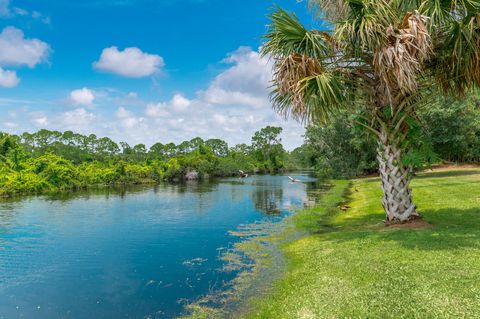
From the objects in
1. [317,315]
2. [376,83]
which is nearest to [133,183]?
[376,83]

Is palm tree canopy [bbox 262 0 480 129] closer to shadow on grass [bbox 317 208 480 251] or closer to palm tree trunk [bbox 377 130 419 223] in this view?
palm tree trunk [bbox 377 130 419 223]

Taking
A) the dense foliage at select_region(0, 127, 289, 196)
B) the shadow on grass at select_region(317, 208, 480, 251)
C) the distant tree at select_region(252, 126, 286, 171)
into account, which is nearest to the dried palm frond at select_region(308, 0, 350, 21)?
the shadow on grass at select_region(317, 208, 480, 251)

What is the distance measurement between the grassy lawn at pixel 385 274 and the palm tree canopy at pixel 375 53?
194 inches

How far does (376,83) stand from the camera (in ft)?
47.1

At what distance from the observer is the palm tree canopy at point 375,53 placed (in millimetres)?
11445

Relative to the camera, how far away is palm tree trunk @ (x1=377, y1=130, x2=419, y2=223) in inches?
548

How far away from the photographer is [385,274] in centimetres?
892

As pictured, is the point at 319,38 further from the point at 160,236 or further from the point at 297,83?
the point at 160,236

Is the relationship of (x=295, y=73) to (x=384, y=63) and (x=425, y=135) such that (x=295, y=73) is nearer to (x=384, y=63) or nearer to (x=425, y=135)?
(x=384, y=63)

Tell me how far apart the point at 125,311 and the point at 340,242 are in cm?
814

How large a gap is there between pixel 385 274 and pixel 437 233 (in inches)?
183

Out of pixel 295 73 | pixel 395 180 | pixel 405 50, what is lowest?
pixel 395 180

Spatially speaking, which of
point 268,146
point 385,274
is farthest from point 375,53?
point 268,146

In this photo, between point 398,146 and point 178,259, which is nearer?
point 398,146
